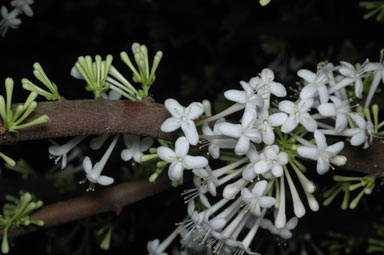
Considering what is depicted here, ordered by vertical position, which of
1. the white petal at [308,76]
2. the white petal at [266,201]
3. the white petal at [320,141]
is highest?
the white petal at [308,76]

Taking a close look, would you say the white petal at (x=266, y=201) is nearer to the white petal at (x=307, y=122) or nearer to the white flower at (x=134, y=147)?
the white petal at (x=307, y=122)

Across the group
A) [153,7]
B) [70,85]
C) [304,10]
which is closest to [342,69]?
[304,10]

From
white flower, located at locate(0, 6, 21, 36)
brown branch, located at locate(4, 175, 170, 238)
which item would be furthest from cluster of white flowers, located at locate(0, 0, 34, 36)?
brown branch, located at locate(4, 175, 170, 238)

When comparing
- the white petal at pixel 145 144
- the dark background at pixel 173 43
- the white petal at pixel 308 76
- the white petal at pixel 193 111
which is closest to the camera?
the white petal at pixel 193 111

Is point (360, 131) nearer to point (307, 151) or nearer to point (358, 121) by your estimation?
point (358, 121)

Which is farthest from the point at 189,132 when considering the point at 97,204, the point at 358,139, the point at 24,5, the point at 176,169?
the point at 24,5

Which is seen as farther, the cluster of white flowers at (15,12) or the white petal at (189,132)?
the cluster of white flowers at (15,12)

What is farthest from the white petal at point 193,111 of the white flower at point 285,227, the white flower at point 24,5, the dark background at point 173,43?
the dark background at point 173,43

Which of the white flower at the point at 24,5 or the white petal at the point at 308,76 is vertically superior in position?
the white petal at the point at 308,76
